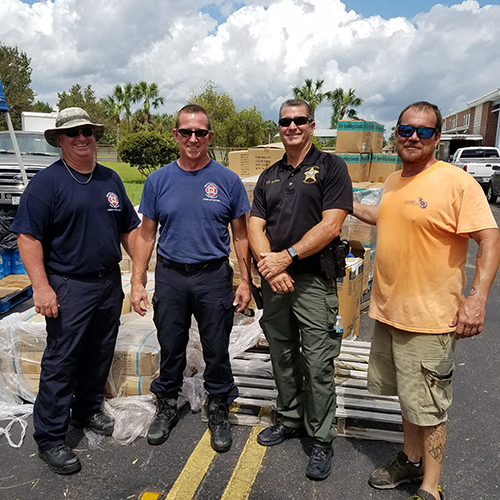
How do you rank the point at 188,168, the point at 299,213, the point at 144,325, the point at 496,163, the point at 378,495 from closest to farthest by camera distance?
the point at 378,495
the point at 299,213
the point at 188,168
the point at 144,325
the point at 496,163

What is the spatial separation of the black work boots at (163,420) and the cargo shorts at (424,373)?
5.11ft

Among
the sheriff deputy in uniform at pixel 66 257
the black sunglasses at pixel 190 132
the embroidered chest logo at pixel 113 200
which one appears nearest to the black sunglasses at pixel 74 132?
the sheriff deputy in uniform at pixel 66 257

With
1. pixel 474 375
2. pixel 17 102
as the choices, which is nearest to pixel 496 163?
pixel 474 375

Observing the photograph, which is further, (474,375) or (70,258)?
(474,375)

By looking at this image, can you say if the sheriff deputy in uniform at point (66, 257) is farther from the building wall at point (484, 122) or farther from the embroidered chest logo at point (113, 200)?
the building wall at point (484, 122)

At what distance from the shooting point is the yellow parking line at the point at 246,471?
93.7 inches

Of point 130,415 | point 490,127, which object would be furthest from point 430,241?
point 490,127

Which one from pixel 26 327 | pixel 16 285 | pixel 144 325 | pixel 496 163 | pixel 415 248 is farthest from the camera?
pixel 496 163

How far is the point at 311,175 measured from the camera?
2.54 metres

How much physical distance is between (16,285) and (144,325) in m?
2.66

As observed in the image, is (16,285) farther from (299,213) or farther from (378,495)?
(378,495)

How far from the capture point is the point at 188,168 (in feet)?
9.29

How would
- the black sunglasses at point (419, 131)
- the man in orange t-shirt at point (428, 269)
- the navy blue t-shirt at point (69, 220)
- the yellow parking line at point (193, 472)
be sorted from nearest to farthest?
the man in orange t-shirt at point (428, 269) → the black sunglasses at point (419, 131) → the yellow parking line at point (193, 472) → the navy blue t-shirt at point (69, 220)

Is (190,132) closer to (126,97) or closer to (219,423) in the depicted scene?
(219,423)
